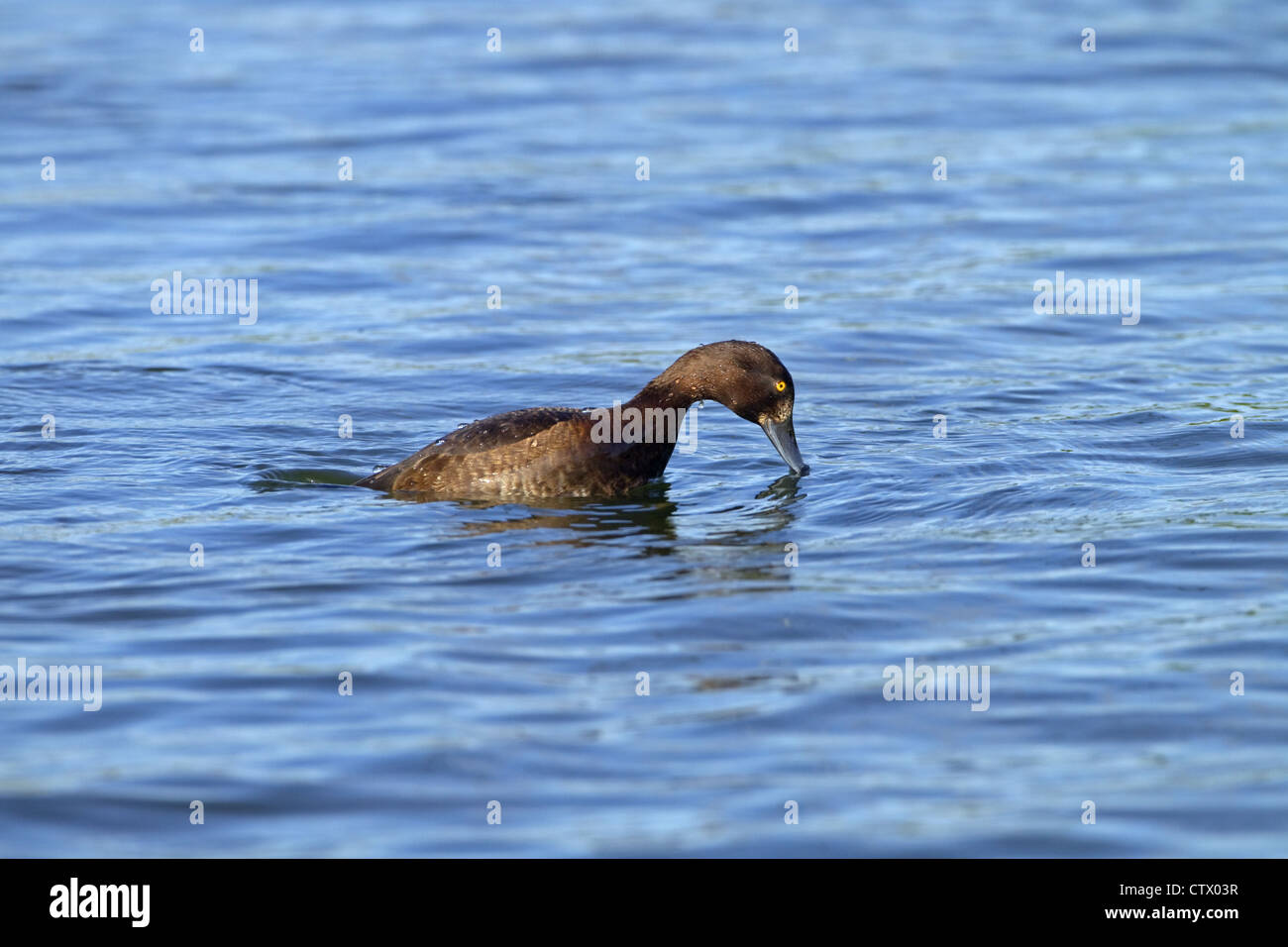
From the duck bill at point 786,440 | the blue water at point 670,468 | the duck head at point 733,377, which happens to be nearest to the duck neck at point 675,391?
the duck head at point 733,377

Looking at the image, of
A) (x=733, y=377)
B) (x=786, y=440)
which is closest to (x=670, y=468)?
(x=786, y=440)

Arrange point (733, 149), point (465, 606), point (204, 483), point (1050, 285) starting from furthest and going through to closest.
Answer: point (733, 149)
point (1050, 285)
point (204, 483)
point (465, 606)

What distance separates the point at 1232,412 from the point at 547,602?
5913 mm

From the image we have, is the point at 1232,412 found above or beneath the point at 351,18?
beneath

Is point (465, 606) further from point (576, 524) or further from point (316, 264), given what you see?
point (316, 264)

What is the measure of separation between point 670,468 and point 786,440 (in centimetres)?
98

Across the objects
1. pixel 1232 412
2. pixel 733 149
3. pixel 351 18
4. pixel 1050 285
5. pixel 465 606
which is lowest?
pixel 465 606

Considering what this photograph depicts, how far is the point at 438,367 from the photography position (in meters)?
13.4

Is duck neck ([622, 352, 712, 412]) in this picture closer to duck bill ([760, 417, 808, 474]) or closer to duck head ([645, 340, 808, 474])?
duck head ([645, 340, 808, 474])

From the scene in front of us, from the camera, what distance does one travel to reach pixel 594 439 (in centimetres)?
981

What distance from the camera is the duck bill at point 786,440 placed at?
401 inches

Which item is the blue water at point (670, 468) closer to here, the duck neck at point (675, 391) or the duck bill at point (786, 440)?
the duck bill at point (786, 440)

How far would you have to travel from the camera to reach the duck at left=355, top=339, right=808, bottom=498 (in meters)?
9.72
